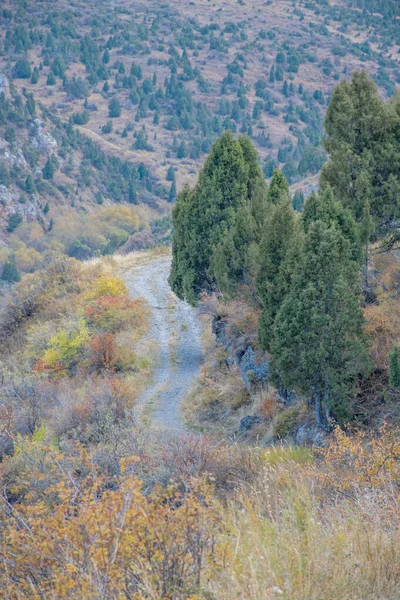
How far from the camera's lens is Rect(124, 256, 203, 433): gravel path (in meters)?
17.3

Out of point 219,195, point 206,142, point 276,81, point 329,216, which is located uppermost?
point 329,216

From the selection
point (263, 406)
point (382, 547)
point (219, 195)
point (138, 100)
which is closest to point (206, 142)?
point (138, 100)

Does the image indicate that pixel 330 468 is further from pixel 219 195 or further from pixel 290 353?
pixel 219 195

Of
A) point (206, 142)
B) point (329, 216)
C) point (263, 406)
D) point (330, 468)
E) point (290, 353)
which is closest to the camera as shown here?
point (330, 468)

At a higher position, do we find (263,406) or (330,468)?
(330,468)

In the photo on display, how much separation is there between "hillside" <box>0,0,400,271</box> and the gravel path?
2809cm

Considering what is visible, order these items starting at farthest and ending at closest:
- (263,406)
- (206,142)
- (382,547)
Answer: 1. (206,142)
2. (263,406)
3. (382,547)

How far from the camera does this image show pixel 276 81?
463 feet

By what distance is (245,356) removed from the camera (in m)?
16.3

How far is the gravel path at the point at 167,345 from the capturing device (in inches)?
679

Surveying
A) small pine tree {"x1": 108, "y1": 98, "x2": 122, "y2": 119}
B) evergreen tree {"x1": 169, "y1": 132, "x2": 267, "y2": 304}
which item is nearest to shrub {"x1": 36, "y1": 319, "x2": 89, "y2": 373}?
evergreen tree {"x1": 169, "y1": 132, "x2": 267, "y2": 304}

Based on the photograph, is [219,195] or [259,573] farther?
[219,195]

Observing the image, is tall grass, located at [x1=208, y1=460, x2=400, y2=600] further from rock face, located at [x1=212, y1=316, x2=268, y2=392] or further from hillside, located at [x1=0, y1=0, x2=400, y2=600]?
rock face, located at [x1=212, y1=316, x2=268, y2=392]

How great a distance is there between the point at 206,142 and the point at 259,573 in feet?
392
